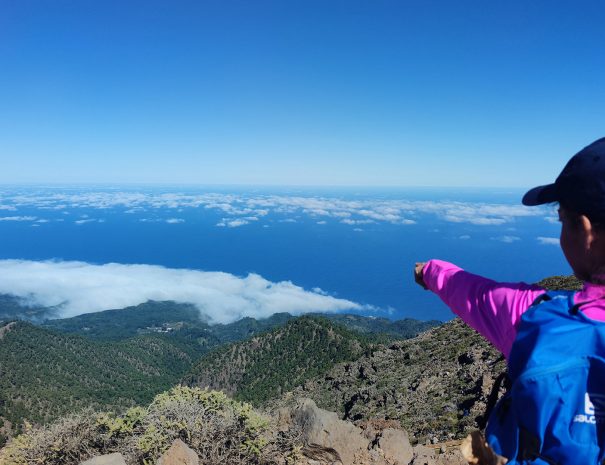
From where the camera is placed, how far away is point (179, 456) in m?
5.75

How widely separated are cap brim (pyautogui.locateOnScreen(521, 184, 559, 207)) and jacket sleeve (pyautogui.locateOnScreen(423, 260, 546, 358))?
0.37m

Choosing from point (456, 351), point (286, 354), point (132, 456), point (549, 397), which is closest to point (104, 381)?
point (286, 354)

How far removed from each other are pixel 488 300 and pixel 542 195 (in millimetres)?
505

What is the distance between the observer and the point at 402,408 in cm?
1586

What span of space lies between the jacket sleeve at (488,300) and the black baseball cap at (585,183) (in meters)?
0.38

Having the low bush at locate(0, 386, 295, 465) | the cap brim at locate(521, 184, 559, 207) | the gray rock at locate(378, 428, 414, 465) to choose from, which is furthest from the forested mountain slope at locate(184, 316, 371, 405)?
the cap brim at locate(521, 184, 559, 207)

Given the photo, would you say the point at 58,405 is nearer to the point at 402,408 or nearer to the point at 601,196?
the point at 402,408

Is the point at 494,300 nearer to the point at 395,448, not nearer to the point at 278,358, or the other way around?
the point at 395,448

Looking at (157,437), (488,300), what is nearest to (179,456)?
(157,437)

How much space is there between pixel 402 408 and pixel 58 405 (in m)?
65.2

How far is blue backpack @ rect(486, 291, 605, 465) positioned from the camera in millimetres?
1210

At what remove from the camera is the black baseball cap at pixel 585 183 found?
4.40 ft

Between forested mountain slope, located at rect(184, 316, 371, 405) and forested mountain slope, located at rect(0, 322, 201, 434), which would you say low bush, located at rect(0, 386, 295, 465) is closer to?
forested mountain slope, located at rect(184, 316, 371, 405)

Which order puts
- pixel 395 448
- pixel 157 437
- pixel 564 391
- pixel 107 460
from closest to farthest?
pixel 564 391 → pixel 107 460 → pixel 157 437 → pixel 395 448
